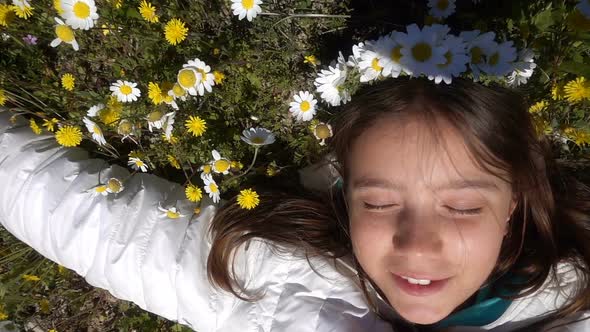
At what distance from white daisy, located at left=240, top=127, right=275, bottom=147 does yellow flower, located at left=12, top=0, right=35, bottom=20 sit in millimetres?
926

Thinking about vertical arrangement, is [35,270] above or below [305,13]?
below

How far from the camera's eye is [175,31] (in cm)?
185

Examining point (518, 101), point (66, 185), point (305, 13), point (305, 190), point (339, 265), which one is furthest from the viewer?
point (305, 13)

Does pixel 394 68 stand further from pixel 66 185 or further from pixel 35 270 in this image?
pixel 35 270

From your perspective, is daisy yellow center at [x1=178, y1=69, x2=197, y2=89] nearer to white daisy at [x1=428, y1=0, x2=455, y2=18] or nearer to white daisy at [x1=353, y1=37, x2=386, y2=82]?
white daisy at [x1=353, y1=37, x2=386, y2=82]

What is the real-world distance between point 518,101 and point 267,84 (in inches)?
39.3

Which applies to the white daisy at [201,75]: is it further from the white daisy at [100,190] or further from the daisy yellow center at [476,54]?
the daisy yellow center at [476,54]

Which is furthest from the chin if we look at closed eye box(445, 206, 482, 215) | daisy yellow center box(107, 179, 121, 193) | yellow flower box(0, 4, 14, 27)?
yellow flower box(0, 4, 14, 27)

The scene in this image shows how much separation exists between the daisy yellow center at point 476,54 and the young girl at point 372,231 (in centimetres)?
8

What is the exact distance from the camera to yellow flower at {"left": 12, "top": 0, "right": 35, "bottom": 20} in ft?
6.00

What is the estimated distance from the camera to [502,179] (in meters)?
1.35

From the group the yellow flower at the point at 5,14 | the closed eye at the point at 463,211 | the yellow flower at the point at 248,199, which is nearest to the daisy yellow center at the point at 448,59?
the closed eye at the point at 463,211

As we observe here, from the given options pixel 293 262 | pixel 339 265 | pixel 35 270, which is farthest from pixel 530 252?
pixel 35 270

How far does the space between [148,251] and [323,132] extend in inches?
29.1
